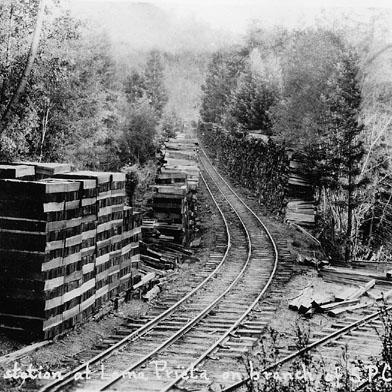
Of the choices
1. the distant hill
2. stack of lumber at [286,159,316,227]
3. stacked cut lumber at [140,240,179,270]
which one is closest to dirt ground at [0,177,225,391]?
stacked cut lumber at [140,240,179,270]

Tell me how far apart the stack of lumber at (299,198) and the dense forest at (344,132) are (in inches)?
18.6

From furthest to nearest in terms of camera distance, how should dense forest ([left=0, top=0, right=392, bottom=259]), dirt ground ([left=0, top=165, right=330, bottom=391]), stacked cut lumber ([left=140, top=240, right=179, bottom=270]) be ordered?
1. dense forest ([left=0, top=0, right=392, bottom=259])
2. stacked cut lumber ([left=140, top=240, right=179, bottom=270])
3. dirt ground ([left=0, top=165, right=330, bottom=391])

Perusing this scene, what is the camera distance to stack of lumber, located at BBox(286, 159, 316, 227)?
79.5 feet

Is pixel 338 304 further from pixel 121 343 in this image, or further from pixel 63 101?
pixel 63 101

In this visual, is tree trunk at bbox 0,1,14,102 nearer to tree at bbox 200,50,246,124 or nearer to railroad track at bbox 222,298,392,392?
railroad track at bbox 222,298,392,392

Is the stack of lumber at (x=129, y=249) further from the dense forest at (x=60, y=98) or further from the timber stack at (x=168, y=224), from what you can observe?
the dense forest at (x=60, y=98)

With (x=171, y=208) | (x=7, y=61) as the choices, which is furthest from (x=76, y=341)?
(x=7, y=61)

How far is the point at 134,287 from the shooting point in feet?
41.5

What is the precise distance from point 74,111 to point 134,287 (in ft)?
55.2

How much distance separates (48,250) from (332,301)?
735cm

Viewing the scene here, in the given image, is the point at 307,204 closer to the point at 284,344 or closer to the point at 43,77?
the point at 43,77

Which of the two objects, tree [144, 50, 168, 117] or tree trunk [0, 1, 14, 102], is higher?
tree [144, 50, 168, 117]

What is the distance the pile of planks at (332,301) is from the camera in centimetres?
1219

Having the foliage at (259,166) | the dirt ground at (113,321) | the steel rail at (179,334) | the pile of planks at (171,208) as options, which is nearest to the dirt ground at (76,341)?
the dirt ground at (113,321)
